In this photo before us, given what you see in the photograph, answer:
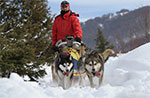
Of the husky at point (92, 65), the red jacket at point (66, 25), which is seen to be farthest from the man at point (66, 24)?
the husky at point (92, 65)

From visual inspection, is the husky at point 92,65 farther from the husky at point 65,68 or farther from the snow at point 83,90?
the snow at point 83,90

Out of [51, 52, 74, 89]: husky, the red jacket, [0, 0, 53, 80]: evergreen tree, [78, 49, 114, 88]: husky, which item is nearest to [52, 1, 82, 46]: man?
the red jacket

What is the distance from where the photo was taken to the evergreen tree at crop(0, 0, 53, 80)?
6.93 m

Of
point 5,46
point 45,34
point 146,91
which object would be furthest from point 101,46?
point 146,91

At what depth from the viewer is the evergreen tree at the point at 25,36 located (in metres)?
6.93

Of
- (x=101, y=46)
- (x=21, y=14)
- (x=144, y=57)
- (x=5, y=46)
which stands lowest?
(x=101, y=46)

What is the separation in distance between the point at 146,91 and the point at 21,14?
20.2ft

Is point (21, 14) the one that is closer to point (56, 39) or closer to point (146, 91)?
point (56, 39)

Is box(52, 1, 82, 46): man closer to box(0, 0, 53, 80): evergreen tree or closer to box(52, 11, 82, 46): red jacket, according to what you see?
box(52, 11, 82, 46): red jacket

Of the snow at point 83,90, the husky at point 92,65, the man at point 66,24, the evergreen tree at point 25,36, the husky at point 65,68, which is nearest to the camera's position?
the snow at point 83,90

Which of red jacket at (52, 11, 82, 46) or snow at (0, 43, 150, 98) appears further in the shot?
red jacket at (52, 11, 82, 46)

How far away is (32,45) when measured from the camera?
8.16 m

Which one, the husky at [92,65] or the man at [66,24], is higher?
the man at [66,24]

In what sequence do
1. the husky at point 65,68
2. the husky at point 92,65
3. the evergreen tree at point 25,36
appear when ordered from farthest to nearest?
1. the evergreen tree at point 25,36
2. the husky at point 92,65
3. the husky at point 65,68
